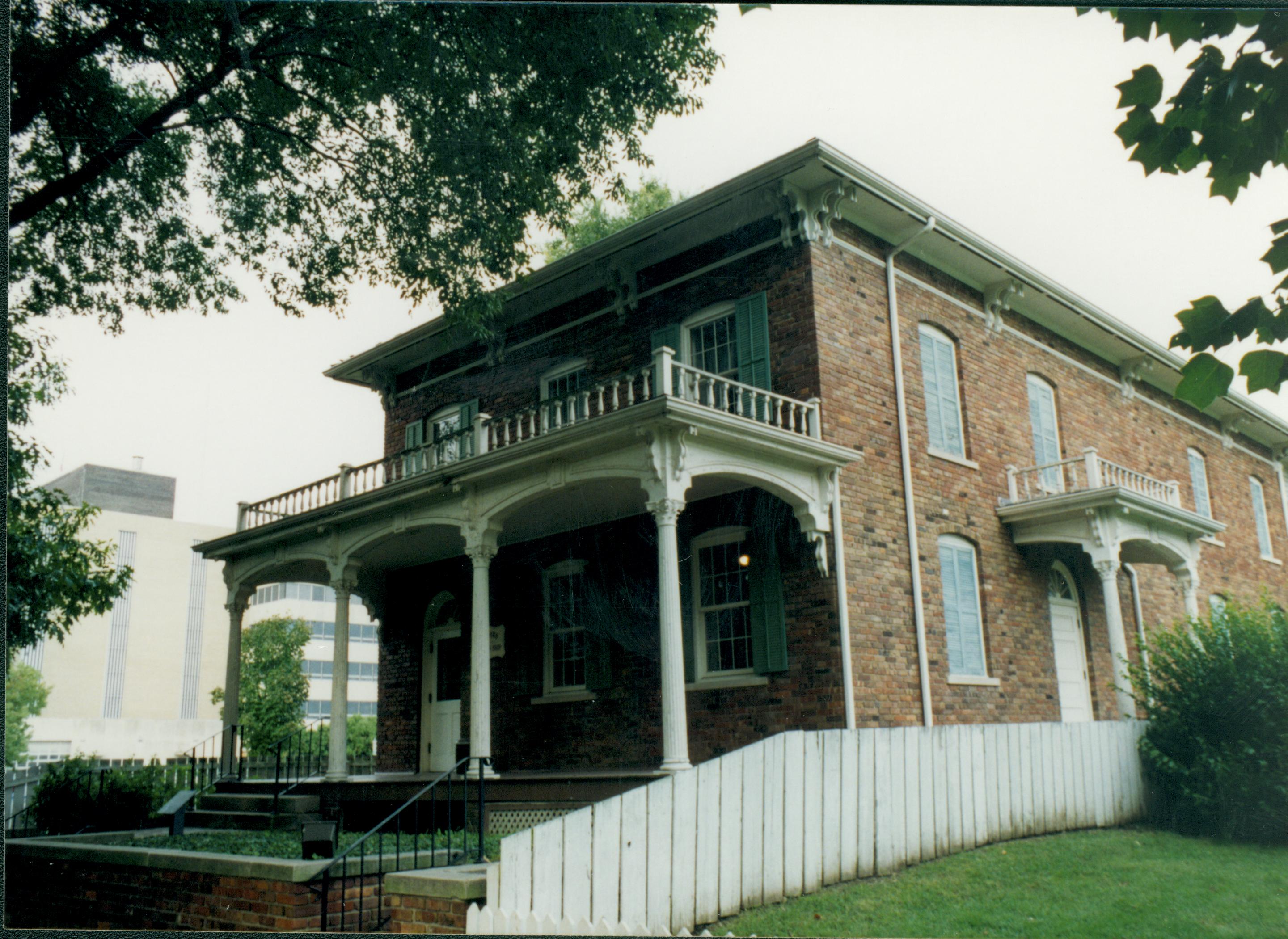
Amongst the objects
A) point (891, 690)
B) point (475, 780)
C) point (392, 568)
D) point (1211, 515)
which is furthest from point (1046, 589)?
point (392, 568)

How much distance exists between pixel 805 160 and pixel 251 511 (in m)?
6.48

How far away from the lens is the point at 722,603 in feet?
35.3

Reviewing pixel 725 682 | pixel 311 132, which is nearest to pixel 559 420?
pixel 725 682

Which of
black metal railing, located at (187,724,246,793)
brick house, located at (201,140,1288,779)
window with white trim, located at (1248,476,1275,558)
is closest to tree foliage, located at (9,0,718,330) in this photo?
brick house, located at (201,140,1288,779)

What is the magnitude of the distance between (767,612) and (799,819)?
3344 mm

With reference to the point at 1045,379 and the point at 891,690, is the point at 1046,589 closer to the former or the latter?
the point at 1045,379

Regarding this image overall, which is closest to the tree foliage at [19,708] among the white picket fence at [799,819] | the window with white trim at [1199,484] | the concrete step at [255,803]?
the white picket fence at [799,819]

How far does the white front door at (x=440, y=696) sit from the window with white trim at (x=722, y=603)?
13.9 ft

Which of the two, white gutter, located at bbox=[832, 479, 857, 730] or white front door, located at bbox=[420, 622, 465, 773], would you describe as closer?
white gutter, located at bbox=[832, 479, 857, 730]

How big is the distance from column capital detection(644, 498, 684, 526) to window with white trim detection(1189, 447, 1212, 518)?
6973 millimetres

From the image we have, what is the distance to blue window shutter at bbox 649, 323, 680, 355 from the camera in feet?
38.7

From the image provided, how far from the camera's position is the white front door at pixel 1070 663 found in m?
12.8

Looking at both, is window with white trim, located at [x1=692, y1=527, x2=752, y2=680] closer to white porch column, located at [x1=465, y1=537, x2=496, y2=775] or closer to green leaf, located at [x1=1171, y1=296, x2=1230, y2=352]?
white porch column, located at [x1=465, y1=537, x2=496, y2=775]

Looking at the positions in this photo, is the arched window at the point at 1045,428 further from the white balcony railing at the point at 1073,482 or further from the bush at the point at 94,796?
the bush at the point at 94,796
